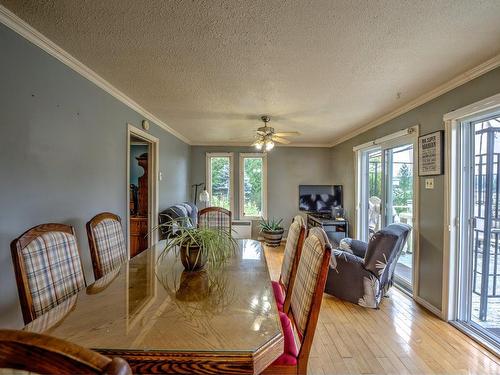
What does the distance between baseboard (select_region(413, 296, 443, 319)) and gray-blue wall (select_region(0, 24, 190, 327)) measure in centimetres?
340

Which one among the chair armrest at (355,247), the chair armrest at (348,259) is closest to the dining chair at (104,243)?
the chair armrest at (348,259)

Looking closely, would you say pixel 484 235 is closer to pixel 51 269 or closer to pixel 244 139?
pixel 51 269

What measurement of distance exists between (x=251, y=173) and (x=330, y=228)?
7.13ft

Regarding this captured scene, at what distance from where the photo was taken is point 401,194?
3.39 m

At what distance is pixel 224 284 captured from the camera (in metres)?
1.43

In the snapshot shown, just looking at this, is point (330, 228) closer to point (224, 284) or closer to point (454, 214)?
point (454, 214)

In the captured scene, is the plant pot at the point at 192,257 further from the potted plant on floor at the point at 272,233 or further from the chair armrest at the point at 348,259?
the potted plant on floor at the point at 272,233

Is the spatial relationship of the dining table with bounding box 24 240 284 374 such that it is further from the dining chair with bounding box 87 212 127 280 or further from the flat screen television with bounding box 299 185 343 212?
the flat screen television with bounding box 299 185 343 212

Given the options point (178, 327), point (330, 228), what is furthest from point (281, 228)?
point (178, 327)

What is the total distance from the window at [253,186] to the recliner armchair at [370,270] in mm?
3146

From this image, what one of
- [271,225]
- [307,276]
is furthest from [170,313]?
[271,225]

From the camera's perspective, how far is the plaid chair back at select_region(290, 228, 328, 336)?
1.17 metres

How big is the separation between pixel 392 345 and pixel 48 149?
3.08m

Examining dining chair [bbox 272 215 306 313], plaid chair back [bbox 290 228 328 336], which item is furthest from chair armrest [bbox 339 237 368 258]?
plaid chair back [bbox 290 228 328 336]
